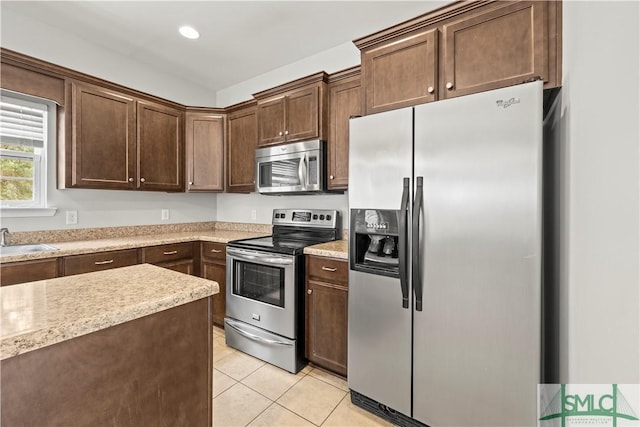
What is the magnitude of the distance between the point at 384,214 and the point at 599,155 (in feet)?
3.04

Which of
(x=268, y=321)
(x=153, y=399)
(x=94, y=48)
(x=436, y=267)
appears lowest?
(x=268, y=321)

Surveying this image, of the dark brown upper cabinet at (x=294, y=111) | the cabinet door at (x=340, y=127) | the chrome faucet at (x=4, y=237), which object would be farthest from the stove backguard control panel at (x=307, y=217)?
the chrome faucet at (x=4, y=237)

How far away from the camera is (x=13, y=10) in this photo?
7.19 feet

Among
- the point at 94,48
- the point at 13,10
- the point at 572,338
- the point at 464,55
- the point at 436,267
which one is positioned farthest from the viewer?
the point at 94,48

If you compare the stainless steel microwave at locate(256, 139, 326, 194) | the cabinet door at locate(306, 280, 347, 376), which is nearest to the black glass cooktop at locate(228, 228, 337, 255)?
the cabinet door at locate(306, 280, 347, 376)

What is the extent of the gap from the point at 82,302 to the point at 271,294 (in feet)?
5.09

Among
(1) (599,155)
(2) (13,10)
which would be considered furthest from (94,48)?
(1) (599,155)

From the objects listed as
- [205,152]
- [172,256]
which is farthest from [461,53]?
[172,256]

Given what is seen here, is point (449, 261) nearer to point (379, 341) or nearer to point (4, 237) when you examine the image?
point (379, 341)

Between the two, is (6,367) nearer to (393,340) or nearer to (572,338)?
(393,340)

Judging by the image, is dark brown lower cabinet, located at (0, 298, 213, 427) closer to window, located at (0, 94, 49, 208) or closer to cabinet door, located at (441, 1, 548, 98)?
cabinet door, located at (441, 1, 548, 98)

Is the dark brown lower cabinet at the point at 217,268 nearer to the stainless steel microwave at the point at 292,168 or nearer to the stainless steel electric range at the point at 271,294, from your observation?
the stainless steel electric range at the point at 271,294

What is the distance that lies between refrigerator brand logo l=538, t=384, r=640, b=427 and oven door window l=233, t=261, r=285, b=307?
1607mm

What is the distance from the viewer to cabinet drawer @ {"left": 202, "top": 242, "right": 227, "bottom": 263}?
8.94ft
